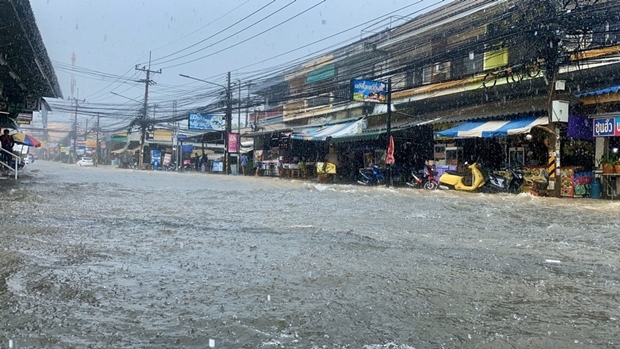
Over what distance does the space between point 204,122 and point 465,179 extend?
26.1 meters

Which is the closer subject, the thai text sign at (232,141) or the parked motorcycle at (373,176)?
the parked motorcycle at (373,176)

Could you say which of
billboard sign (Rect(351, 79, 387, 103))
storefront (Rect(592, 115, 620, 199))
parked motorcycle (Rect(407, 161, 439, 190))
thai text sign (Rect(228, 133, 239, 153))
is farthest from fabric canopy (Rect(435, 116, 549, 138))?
thai text sign (Rect(228, 133, 239, 153))

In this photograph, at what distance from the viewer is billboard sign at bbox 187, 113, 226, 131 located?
3852 cm

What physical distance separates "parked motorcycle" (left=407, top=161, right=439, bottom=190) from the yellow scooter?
1.55 ft

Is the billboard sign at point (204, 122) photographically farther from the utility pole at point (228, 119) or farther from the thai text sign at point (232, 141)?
the thai text sign at point (232, 141)

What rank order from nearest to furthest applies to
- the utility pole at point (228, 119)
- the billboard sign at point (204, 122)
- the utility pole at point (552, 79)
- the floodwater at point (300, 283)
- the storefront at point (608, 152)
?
the floodwater at point (300, 283) → the utility pole at point (552, 79) → the storefront at point (608, 152) → the utility pole at point (228, 119) → the billboard sign at point (204, 122)

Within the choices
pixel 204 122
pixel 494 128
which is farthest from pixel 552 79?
pixel 204 122

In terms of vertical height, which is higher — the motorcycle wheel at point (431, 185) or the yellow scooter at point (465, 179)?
the yellow scooter at point (465, 179)

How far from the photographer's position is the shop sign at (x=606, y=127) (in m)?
13.7

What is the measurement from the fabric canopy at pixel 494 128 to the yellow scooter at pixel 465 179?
133cm

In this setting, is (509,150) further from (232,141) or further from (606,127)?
(232,141)

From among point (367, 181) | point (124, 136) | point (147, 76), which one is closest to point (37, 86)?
point (367, 181)

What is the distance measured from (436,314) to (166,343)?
6.15 feet

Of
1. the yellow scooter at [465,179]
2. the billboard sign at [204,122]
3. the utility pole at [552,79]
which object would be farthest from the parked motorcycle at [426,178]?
the billboard sign at [204,122]
